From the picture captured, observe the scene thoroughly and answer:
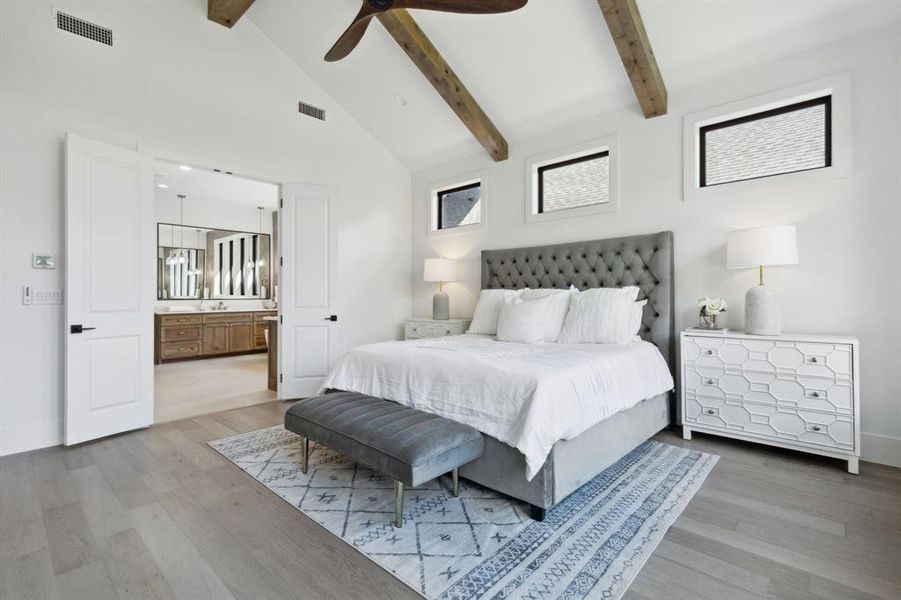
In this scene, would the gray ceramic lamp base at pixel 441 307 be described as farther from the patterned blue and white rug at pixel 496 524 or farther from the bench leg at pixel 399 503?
the bench leg at pixel 399 503

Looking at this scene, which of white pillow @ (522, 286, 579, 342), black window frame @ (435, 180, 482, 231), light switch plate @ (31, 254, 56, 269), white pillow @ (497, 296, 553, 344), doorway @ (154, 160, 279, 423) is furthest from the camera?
doorway @ (154, 160, 279, 423)

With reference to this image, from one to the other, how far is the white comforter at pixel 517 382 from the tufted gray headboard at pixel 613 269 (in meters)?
0.43

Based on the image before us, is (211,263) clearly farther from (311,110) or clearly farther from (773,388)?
(773,388)

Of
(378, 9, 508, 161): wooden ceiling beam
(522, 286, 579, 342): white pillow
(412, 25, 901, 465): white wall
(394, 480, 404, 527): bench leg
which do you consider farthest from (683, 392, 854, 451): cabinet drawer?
(378, 9, 508, 161): wooden ceiling beam

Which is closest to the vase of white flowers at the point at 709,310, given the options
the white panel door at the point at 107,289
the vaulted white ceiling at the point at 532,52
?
the vaulted white ceiling at the point at 532,52

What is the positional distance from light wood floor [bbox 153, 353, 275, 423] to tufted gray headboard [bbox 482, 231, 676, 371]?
3208 millimetres

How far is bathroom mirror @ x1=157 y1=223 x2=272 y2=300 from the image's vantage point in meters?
7.94

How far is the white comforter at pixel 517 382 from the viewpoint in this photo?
216cm

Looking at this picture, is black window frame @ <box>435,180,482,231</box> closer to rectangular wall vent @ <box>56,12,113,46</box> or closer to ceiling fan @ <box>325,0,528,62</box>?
ceiling fan @ <box>325,0,528,62</box>

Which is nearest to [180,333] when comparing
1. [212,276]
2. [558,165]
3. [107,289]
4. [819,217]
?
[212,276]

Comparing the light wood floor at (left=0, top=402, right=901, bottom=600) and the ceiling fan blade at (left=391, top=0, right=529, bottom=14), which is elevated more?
the ceiling fan blade at (left=391, top=0, right=529, bottom=14)

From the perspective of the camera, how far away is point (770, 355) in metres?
2.97

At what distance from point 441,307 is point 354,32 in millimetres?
3185

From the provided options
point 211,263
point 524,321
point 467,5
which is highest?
point 467,5
